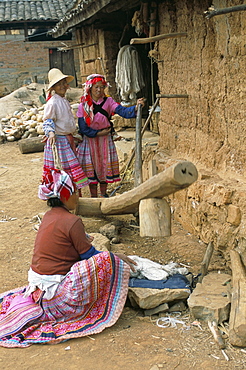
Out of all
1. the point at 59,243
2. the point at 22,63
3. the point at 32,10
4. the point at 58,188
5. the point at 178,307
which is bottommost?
the point at 178,307

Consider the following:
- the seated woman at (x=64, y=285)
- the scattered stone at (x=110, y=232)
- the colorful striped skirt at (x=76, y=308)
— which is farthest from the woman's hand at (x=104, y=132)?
the colorful striped skirt at (x=76, y=308)

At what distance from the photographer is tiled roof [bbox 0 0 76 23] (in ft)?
57.9

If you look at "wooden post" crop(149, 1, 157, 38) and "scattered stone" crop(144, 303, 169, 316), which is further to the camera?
"wooden post" crop(149, 1, 157, 38)

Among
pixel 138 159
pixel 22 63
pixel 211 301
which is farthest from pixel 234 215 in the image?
pixel 22 63

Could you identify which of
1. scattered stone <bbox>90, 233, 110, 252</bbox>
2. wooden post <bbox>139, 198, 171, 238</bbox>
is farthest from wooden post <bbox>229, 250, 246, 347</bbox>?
scattered stone <bbox>90, 233, 110, 252</bbox>

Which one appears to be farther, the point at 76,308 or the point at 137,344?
the point at 76,308

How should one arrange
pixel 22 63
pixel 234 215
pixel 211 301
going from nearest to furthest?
1. pixel 211 301
2. pixel 234 215
3. pixel 22 63

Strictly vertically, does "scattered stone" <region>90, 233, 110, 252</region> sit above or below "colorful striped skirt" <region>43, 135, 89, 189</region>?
below

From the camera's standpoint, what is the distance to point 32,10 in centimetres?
1858

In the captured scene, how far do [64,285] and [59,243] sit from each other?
307 mm

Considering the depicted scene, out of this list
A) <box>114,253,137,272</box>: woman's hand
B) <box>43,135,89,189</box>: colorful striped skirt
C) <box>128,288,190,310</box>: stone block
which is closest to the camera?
<box>128,288,190,310</box>: stone block

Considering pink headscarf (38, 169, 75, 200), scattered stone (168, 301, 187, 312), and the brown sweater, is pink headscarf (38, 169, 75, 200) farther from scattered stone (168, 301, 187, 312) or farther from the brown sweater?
scattered stone (168, 301, 187, 312)

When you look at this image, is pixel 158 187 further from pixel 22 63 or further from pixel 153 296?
pixel 22 63

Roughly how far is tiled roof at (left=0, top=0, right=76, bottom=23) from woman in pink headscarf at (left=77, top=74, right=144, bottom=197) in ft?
42.5
